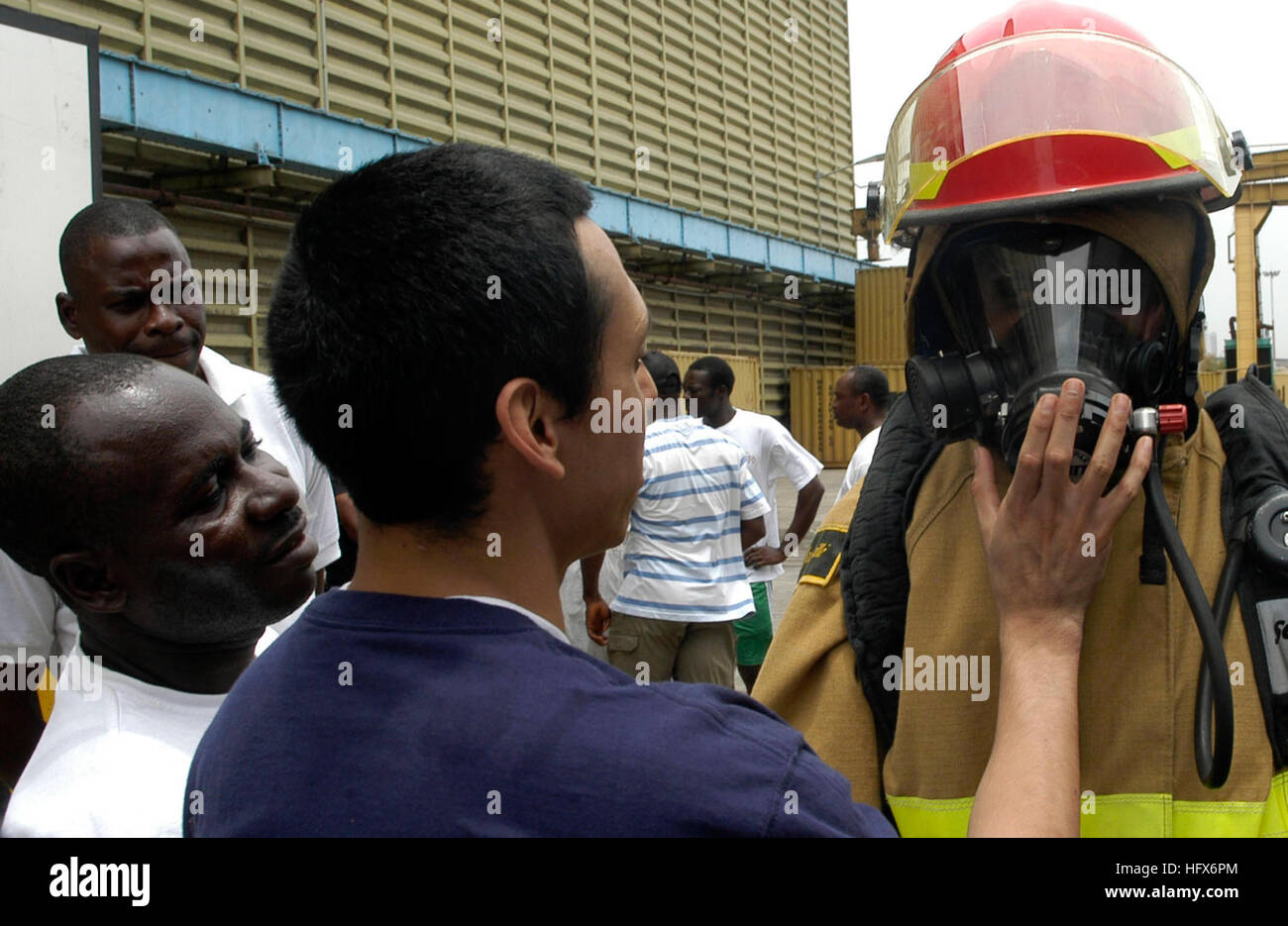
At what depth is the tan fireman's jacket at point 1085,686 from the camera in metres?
1.28

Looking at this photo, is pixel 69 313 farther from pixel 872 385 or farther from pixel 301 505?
pixel 872 385

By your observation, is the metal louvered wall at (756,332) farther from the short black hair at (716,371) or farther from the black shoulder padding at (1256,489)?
the black shoulder padding at (1256,489)

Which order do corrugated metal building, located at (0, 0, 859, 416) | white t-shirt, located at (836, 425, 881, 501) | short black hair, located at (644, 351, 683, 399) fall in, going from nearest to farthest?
white t-shirt, located at (836, 425, 881, 501) < short black hair, located at (644, 351, 683, 399) < corrugated metal building, located at (0, 0, 859, 416)

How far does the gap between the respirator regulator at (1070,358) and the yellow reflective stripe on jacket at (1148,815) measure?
0.26 ft

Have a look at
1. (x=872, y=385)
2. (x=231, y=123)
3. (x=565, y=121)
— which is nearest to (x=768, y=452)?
(x=872, y=385)

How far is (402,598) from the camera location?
95 cm

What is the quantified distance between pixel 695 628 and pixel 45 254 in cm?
297

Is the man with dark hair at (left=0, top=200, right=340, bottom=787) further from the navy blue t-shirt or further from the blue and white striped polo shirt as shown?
the blue and white striped polo shirt

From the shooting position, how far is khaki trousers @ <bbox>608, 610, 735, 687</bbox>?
4.71 meters

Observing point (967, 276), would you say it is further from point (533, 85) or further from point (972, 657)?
point (533, 85)

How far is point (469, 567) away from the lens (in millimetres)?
985

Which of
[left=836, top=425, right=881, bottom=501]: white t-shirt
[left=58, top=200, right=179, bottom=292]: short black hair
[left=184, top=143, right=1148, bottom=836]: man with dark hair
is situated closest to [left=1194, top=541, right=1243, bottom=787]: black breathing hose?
[left=184, top=143, right=1148, bottom=836]: man with dark hair

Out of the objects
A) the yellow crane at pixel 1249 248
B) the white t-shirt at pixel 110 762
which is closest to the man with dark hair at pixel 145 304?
the white t-shirt at pixel 110 762

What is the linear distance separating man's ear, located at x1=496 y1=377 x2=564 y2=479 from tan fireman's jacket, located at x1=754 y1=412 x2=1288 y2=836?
63cm
